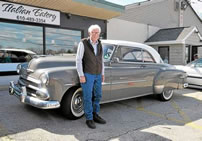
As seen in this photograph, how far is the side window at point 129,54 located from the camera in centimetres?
489

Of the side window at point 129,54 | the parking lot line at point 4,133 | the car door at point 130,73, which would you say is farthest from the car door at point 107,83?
the parking lot line at point 4,133

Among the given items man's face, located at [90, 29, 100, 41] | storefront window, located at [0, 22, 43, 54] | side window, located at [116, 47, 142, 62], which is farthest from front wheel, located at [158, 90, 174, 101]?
storefront window, located at [0, 22, 43, 54]

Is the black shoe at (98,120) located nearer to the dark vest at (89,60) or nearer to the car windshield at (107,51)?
the dark vest at (89,60)

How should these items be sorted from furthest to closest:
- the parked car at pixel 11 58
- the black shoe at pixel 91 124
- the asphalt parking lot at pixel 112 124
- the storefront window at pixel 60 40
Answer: the storefront window at pixel 60 40
the parked car at pixel 11 58
the black shoe at pixel 91 124
the asphalt parking lot at pixel 112 124

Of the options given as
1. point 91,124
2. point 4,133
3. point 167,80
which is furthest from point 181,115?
point 4,133

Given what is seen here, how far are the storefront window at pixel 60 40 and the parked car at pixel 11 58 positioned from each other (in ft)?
4.08

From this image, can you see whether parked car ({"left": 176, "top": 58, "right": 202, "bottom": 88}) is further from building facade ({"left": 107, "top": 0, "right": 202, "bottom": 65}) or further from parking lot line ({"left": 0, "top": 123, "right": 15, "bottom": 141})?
parking lot line ({"left": 0, "top": 123, "right": 15, "bottom": 141})

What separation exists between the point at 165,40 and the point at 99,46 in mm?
13563

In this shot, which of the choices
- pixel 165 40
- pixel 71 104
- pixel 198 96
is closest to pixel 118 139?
pixel 71 104

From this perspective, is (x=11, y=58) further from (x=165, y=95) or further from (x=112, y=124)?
(x=165, y=95)

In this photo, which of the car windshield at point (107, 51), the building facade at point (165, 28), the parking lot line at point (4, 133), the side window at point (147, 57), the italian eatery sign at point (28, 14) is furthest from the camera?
the building facade at point (165, 28)

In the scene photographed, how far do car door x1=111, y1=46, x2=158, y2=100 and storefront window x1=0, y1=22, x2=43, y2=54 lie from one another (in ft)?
18.9

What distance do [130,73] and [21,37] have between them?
6.16 metres

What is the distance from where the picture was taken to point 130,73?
4.98m
